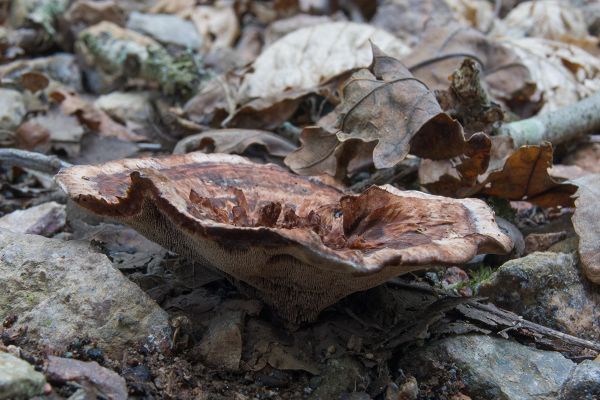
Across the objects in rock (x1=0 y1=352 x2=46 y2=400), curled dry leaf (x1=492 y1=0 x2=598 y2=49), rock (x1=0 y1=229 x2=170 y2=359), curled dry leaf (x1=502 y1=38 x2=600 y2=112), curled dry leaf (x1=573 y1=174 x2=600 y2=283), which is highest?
rock (x1=0 y1=352 x2=46 y2=400)

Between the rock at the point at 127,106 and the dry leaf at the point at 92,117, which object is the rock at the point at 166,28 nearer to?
the rock at the point at 127,106

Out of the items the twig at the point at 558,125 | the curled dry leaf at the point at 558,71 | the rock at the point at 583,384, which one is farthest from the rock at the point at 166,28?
the rock at the point at 583,384

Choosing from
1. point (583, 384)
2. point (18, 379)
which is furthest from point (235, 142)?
point (583, 384)

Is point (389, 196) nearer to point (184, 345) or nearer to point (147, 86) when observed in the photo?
point (184, 345)

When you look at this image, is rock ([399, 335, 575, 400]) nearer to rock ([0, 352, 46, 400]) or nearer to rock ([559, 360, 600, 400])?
rock ([559, 360, 600, 400])

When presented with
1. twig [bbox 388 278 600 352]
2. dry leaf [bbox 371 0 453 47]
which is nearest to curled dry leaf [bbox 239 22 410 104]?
dry leaf [bbox 371 0 453 47]
